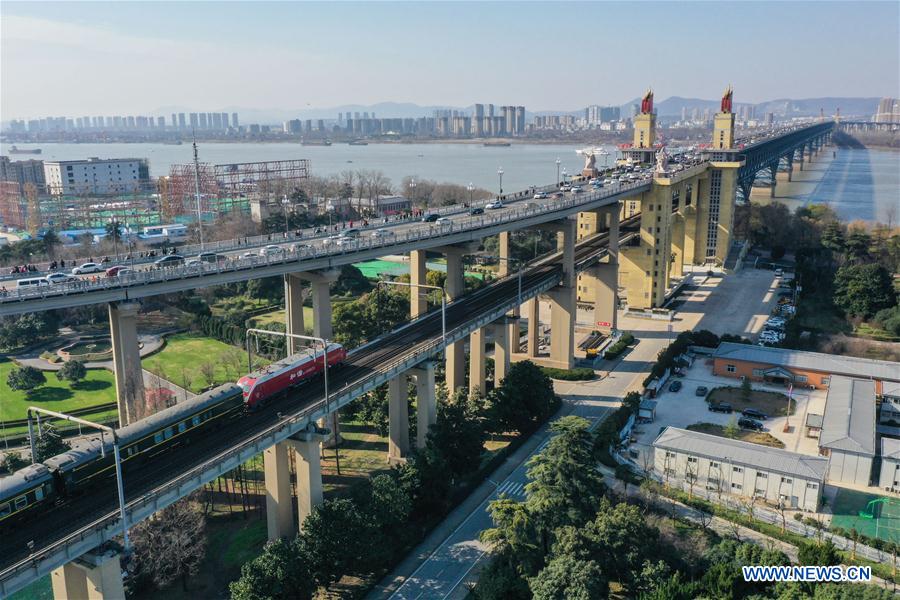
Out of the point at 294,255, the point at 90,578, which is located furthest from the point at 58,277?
the point at 90,578

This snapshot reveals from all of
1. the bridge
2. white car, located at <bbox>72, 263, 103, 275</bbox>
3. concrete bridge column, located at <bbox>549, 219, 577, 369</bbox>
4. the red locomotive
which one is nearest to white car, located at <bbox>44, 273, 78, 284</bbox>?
white car, located at <bbox>72, 263, 103, 275</bbox>

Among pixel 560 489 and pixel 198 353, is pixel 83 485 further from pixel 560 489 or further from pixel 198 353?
pixel 198 353

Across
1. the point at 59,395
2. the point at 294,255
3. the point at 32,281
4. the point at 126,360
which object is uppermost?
the point at 294,255

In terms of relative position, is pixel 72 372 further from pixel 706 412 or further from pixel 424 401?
pixel 706 412

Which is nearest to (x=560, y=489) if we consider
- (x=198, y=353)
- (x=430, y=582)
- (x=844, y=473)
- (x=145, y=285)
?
(x=430, y=582)

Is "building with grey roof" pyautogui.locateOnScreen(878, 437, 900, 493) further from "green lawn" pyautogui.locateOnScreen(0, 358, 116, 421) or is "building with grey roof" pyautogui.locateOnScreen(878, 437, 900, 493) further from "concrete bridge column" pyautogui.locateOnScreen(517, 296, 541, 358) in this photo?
"green lawn" pyautogui.locateOnScreen(0, 358, 116, 421)

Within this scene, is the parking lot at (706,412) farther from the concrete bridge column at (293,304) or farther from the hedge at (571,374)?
the concrete bridge column at (293,304)

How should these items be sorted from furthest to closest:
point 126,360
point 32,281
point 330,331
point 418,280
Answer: point 418,280 → point 330,331 → point 32,281 → point 126,360
